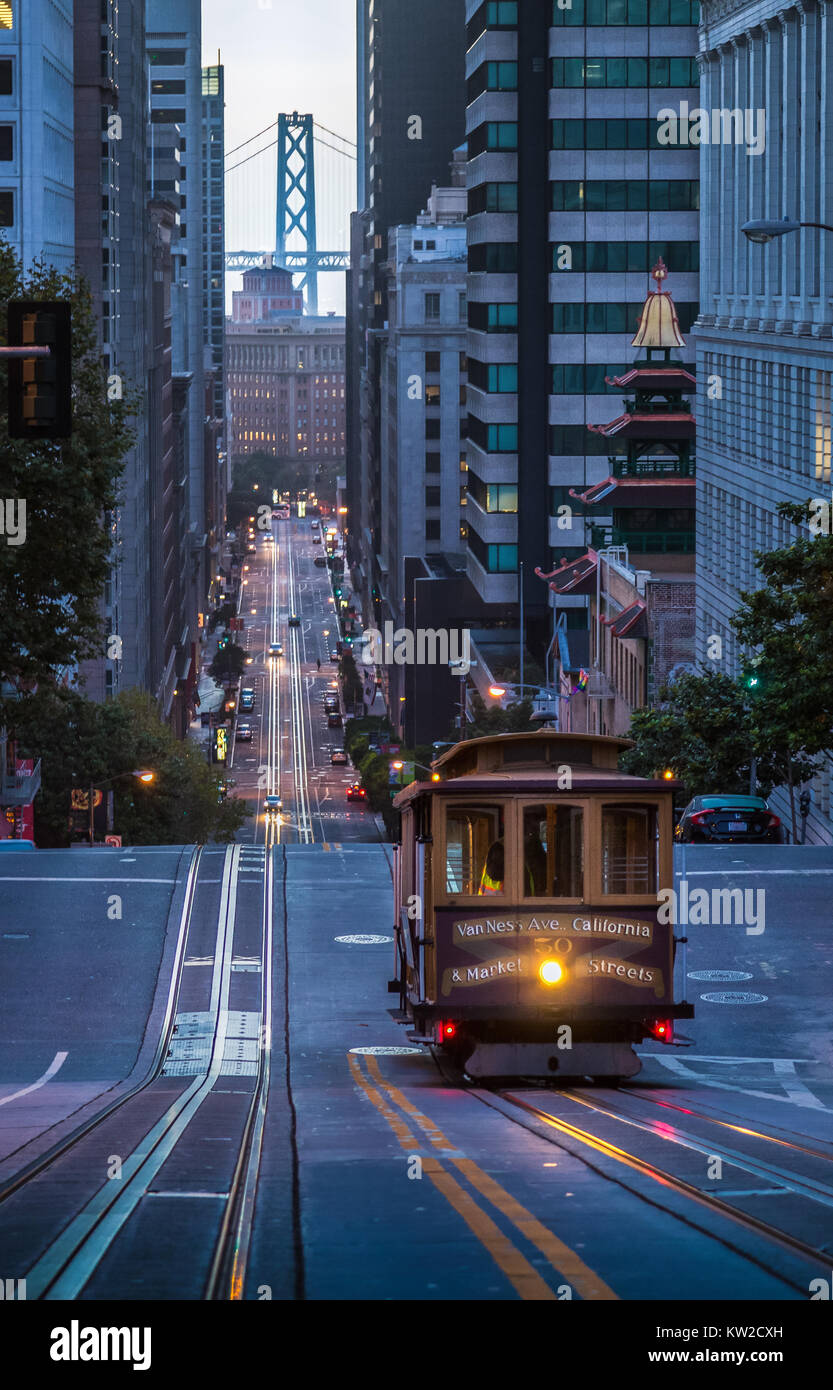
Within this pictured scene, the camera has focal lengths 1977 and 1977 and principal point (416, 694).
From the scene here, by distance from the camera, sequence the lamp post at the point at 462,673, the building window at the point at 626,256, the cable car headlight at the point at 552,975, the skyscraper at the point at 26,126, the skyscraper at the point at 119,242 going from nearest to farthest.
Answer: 1. the cable car headlight at the point at 552,975
2. the skyscraper at the point at 26,126
3. the skyscraper at the point at 119,242
4. the building window at the point at 626,256
5. the lamp post at the point at 462,673

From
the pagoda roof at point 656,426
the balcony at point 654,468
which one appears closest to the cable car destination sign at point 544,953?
the pagoda roof at point 656,426

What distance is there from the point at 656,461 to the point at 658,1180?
67.8 metres

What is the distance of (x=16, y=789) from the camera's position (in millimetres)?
56844

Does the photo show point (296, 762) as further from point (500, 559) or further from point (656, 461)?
point (656, 461)

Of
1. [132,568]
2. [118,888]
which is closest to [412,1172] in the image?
[118,888]

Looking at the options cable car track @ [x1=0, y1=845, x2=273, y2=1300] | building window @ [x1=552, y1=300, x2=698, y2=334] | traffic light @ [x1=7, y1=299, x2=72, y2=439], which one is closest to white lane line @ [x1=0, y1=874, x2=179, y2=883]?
cable car track @ [x1=0, y1=845, x2=273, y2=1300]

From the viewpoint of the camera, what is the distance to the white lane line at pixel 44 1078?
64.5 feet

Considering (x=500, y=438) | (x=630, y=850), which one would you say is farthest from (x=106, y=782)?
(x=630, y=850)

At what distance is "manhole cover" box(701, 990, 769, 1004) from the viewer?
85.9ft

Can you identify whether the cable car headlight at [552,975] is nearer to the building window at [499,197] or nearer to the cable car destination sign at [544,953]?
the cable car destination sign at [544,953]

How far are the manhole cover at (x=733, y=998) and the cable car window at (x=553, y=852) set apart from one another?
9050 millimetres

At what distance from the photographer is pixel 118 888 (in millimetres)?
36156
